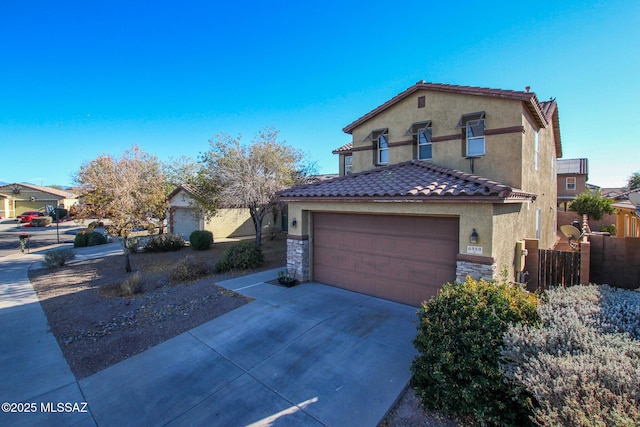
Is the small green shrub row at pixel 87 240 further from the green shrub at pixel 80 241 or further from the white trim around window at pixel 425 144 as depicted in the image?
the white trim around window at pixel 425 144

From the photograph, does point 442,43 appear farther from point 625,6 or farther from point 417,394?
point 417,394

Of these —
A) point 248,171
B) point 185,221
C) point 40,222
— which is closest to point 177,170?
point 185,221

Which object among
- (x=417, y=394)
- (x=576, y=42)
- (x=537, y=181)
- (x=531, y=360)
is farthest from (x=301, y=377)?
(x=576, y=42)

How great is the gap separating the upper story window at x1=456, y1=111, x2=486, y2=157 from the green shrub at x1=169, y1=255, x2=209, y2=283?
1115 centimetres

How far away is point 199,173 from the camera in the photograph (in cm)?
1609

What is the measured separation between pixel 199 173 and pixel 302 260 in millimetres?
9133

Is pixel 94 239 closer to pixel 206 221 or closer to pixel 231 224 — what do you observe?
pixel 206 221

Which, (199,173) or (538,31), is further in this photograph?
(199,173)

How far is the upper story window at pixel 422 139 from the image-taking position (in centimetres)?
1070

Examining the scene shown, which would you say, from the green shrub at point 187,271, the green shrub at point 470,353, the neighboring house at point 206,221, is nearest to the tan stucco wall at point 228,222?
the neighboring house at point 206,221

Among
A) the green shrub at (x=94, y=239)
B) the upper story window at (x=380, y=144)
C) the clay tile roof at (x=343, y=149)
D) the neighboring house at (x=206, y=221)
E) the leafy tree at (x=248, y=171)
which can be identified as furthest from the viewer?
the neighboring house at (x=206, y=221)

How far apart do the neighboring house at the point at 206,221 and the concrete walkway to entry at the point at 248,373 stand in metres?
15.0

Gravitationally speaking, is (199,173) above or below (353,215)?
above

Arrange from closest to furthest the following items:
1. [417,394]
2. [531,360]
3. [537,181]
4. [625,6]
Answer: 1. [531,360]
2. [417,394]
3. [625,6]
4. [537,181]
